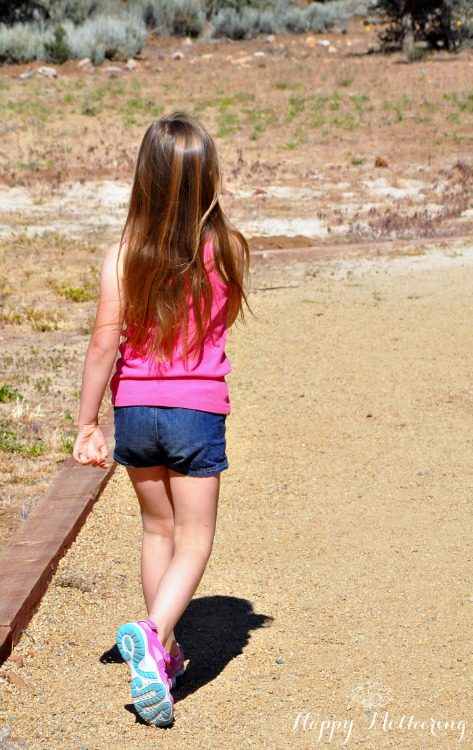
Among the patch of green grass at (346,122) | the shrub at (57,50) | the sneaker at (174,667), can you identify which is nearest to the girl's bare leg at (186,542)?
the sneaker at (174,667)

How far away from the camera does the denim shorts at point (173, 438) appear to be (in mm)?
2721

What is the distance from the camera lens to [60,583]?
367 cm

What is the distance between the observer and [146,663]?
104 inches

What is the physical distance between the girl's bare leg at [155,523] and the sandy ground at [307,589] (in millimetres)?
331

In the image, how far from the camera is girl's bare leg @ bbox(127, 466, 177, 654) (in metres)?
2.87

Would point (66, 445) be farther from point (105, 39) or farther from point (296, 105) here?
point (105, 39)

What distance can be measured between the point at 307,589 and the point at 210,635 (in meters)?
0.45

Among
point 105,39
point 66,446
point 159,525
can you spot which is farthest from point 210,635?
point 105,39

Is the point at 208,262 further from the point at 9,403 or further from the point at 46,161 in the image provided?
the point at 46,161

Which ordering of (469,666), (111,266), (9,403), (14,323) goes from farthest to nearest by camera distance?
(14,323) < (9,403) < (469,666) < (111,266)

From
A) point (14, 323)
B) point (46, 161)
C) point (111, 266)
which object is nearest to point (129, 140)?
point (46, 161)

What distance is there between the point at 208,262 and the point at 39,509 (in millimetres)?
1743

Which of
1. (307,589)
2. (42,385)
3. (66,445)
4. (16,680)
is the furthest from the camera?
(42,385)

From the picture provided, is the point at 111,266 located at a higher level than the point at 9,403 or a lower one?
higher
